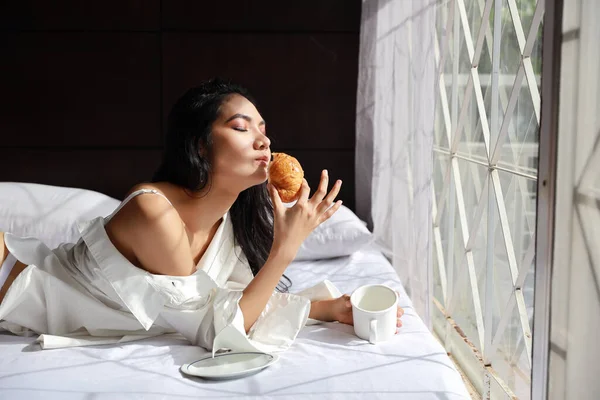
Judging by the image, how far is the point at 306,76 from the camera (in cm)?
292

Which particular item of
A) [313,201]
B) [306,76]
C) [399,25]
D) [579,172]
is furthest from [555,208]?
[306,76]

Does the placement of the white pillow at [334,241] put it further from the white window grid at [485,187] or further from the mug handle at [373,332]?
the mug handle at [373,332]

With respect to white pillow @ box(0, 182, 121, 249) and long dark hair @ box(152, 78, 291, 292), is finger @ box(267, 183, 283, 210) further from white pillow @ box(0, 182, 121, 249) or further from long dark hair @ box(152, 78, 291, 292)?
white pillow @ box(0, 182, 121, 249)

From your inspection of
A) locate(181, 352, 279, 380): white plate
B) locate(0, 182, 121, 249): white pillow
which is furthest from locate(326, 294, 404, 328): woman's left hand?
locate(0, 182, 121, 249): white pillow

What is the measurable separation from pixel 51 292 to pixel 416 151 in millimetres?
1152

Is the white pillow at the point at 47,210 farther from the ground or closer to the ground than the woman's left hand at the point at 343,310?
farther from the ground

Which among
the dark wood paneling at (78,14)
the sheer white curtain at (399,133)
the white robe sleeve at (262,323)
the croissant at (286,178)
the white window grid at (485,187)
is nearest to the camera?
the white robe sleeve at (262,323)

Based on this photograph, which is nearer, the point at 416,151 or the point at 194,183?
the point at 194,183

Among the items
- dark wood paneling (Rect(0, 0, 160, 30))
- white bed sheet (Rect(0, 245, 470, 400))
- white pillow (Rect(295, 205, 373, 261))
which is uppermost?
dark wood paneling (Rect(0, 0, 160, 30))

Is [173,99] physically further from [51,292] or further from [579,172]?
[579,172]

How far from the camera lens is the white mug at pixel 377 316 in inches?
58.4

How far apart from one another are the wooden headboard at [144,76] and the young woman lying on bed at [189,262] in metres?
1.23

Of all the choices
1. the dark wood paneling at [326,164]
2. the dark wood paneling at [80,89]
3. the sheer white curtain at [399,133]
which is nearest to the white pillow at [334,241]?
the sheer white curtain at [399,133]

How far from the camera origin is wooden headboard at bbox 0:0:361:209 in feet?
9.42
